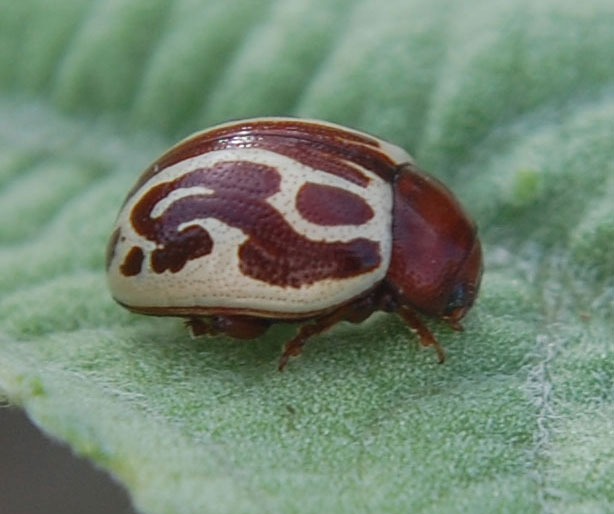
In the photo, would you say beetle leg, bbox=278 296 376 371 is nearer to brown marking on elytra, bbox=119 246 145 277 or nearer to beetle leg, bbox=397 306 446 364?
beetle leg, bbox=397 306 446 364

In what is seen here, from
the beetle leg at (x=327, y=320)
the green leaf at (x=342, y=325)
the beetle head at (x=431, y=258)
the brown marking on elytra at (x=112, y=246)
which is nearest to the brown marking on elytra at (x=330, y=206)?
the beetle head at (x=431, y=258)

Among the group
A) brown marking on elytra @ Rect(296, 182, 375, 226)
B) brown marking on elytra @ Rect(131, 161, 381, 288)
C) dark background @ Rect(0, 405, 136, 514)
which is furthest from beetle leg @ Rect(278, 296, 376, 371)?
dark background @ Rect(0, 405, 136, 514)

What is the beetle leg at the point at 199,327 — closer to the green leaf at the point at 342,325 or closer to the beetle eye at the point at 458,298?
the green leaf at the point at 342,325

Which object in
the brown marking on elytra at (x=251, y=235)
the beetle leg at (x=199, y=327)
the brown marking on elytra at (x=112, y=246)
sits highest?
the brown marking on elytra at (x=251, y=235)

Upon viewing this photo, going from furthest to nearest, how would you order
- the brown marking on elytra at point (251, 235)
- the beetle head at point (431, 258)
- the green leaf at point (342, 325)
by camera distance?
the beetle head at point (431, 258) → the brown marking on elytra at point (251, 235) → the green leaf at point (342, 325)

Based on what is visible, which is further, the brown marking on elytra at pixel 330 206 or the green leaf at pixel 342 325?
the brown marking on elytra at pixel 330 206

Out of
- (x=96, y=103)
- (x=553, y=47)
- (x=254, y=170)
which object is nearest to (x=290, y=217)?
(x=254, y=170)

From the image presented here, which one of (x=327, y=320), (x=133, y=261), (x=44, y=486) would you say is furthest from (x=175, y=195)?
(x=44, y=486)
